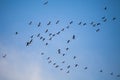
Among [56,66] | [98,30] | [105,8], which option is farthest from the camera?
[56,66]

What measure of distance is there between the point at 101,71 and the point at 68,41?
8.88 meters

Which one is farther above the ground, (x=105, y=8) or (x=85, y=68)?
(x=105, y=8)

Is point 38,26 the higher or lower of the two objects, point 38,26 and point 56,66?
the higher

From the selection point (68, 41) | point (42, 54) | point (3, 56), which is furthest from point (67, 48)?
point (3, 56)

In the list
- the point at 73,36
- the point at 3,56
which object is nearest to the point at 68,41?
the point at 73,36

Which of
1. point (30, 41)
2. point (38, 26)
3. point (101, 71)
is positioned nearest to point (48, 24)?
point (38, 26)

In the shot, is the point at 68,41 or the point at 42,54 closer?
the point at 68,41

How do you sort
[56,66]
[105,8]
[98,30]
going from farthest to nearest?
[56,66], [98,30], [105,8]

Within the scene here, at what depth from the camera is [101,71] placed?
40.3 meters

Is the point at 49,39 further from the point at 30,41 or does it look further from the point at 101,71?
the point at 101,71

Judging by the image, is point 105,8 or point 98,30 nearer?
point 105,8

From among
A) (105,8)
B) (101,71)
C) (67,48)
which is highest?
(105,8)

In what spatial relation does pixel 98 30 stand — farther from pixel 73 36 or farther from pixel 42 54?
pixel 42 54

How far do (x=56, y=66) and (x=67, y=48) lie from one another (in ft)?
14.9
